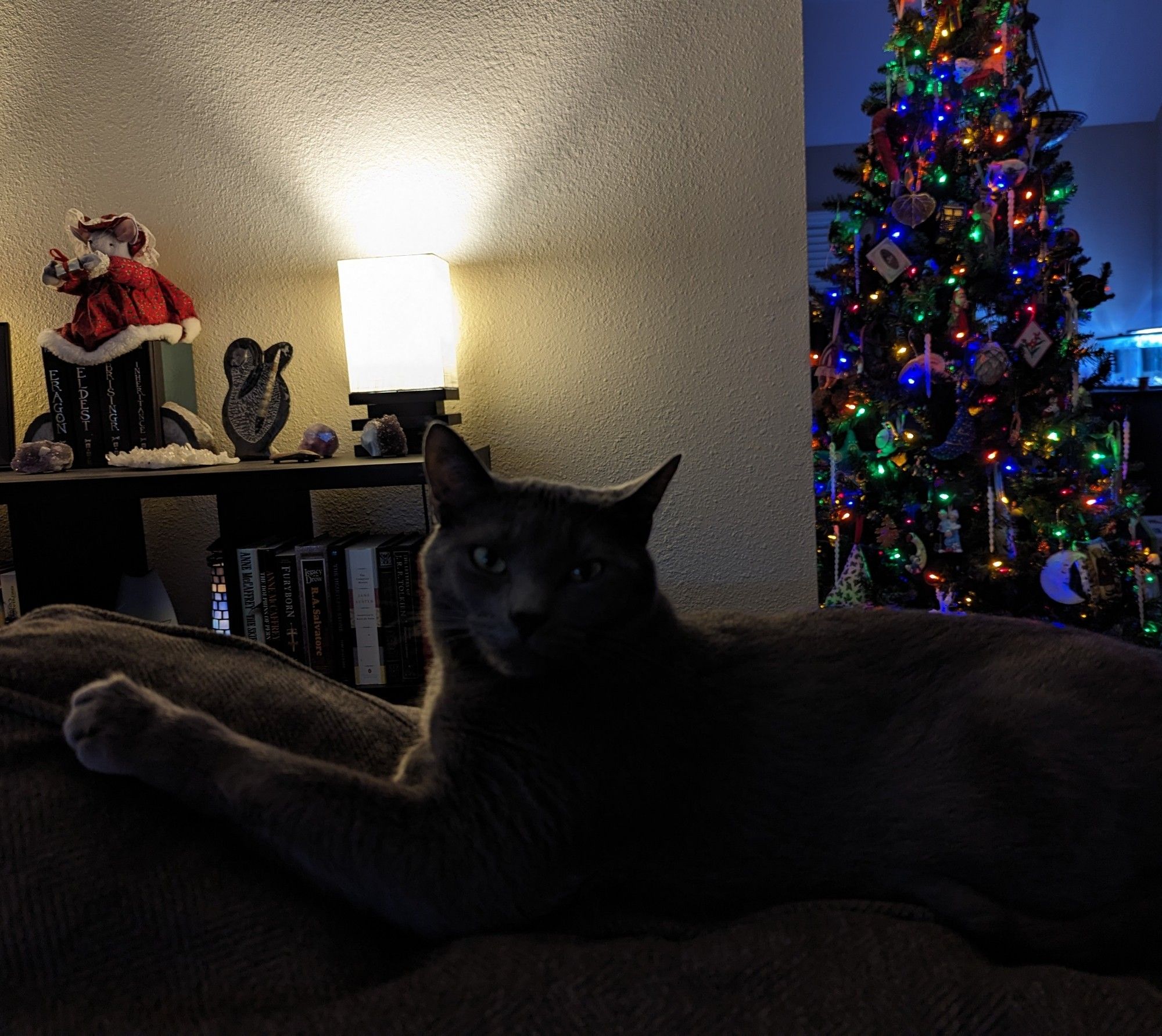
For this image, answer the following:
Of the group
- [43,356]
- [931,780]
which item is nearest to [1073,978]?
[931,780]

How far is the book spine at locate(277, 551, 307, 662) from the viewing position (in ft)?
6.02

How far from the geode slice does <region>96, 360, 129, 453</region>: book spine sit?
565 millimetres

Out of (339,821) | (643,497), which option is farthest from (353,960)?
(643,497)

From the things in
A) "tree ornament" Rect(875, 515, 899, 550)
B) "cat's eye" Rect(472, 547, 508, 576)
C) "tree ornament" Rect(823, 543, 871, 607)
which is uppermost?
"cat's eye" Rect(472, 547, 508, 576)

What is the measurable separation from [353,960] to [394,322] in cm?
154

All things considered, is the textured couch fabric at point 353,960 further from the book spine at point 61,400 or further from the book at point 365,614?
the book spine at point 61,400

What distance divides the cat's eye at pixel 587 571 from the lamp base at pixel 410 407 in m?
1.21

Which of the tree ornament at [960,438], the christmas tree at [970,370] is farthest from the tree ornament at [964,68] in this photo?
the tree ornament at [960,438]

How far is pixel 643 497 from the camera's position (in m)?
0.86

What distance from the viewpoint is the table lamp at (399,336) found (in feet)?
6.25

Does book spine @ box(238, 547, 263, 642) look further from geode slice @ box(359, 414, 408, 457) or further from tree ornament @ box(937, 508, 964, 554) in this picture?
tree ornament @ box(937, 508, 964, 554)

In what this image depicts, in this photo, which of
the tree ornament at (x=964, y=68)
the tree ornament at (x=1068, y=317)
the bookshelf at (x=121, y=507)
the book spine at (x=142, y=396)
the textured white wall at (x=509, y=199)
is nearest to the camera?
the bookshelf at (x=121, y=507)

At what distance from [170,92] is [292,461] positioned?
102 cm

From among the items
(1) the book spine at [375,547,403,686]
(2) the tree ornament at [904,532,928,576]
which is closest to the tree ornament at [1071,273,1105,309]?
(2) the tree ornament at [904,532,928,576]
